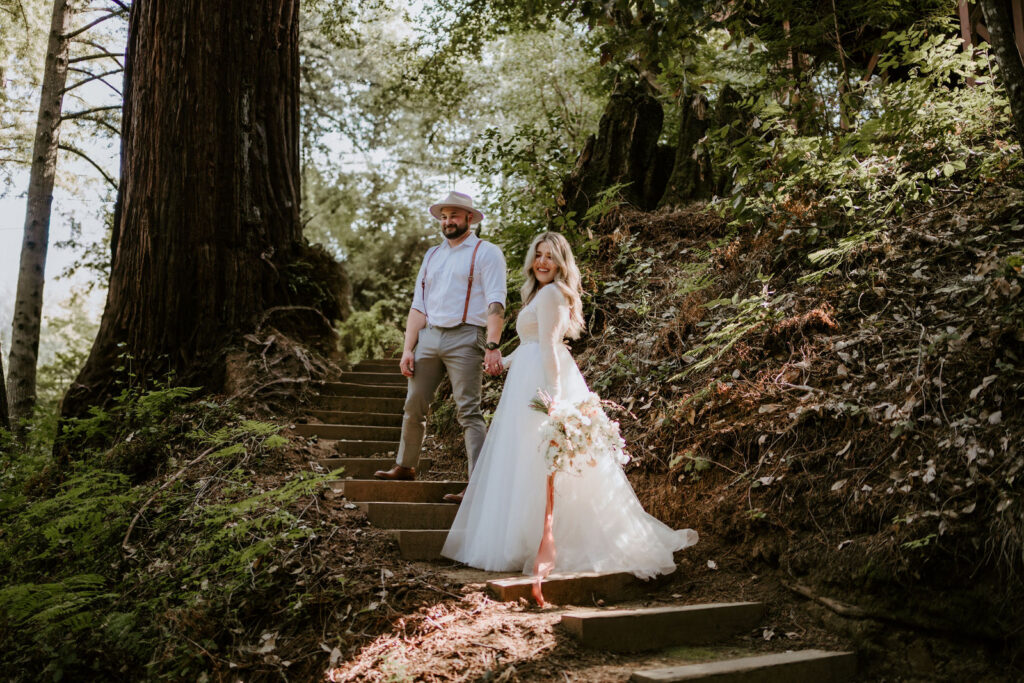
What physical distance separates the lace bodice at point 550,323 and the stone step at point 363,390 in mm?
3430

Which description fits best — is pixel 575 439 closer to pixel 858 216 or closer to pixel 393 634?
pixel 393 634

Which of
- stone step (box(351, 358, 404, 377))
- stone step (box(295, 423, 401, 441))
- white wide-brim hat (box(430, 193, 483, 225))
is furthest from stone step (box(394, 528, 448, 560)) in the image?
stone step (box(351, 358, 404, 377))

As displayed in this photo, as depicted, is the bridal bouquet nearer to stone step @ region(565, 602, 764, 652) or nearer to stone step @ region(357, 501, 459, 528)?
stone step @ region(565, 602, 764, 652)

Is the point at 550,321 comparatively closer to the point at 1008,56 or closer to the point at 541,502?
the point at 541,502

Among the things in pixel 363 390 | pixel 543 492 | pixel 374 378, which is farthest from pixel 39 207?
pixel 543 492

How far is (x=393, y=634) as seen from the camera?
382cm

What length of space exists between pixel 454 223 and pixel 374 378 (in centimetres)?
339

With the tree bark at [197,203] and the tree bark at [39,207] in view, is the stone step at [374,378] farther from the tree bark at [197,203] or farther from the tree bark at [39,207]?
the tree bark at [39,207]

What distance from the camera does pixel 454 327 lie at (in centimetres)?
566

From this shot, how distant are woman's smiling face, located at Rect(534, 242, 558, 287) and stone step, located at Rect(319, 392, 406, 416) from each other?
9.71 feet

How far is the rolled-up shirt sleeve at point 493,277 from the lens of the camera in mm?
5672

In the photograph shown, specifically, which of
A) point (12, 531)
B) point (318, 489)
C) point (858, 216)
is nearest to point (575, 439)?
point (318, 489)

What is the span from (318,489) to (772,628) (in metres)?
3.26

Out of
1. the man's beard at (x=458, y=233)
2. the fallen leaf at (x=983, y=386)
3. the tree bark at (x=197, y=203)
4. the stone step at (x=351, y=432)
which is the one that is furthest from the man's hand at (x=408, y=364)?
the fallen leaf at (x=983, y=386)
